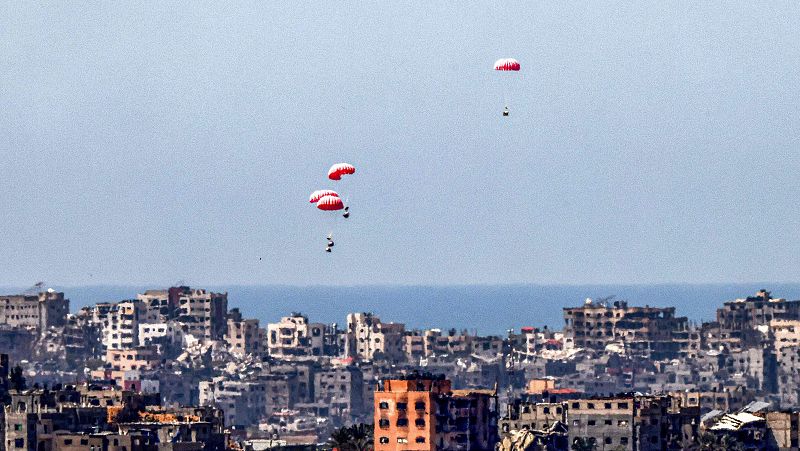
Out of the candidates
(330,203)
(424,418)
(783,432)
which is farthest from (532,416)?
(330,203)

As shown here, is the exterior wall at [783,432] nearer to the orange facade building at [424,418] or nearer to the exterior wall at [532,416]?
the exterior wall at [532,416]

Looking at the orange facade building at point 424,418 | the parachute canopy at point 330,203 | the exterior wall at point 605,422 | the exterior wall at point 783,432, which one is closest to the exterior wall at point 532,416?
the exterior wall at point 605,422

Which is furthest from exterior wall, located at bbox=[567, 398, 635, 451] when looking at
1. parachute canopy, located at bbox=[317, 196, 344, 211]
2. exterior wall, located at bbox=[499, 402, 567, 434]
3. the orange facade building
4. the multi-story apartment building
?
parachute canopy, located at bbox=[317, 196, 344, 211]

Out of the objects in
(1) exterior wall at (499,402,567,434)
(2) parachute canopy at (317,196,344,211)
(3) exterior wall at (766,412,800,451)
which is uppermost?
(2) parachute canopy at (317,196,344,211)

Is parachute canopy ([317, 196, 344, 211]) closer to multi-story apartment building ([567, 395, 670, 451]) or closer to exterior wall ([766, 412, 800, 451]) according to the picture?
multi-story apartment building ([567, 395, 670, 451])

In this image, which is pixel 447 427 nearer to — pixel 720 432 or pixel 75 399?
pixel 720 432

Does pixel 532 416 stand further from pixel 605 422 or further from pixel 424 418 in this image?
pixel 424 418
